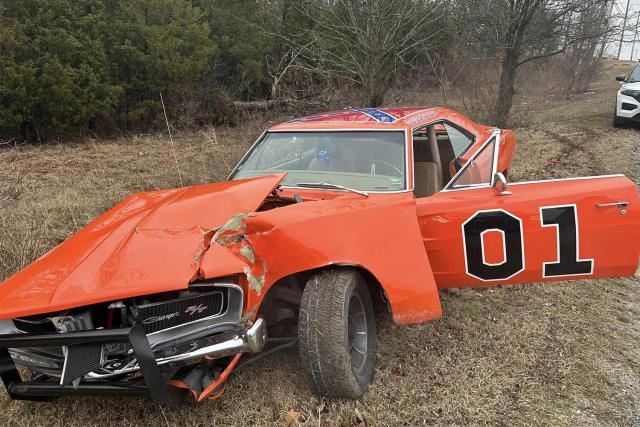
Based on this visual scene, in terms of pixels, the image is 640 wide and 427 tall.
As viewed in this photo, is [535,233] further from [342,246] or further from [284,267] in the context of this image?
[284,267]

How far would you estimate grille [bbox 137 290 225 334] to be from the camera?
243cm

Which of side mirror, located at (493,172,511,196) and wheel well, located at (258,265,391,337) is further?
side mirror, located at (493,172,511,196)

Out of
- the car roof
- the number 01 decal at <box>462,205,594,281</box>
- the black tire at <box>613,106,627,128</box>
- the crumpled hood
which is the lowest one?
the black tire at <box>613,106,627,128</box>

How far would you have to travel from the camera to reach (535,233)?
3148mm

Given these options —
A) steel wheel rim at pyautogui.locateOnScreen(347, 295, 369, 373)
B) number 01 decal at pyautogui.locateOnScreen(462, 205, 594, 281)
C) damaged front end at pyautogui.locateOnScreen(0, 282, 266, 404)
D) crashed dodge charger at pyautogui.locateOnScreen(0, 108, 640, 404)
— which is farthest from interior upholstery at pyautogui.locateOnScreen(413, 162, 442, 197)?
damaged front end at pyautogui.locateOnScreen(0, 282, 266, 404)

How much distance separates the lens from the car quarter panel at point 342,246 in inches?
101

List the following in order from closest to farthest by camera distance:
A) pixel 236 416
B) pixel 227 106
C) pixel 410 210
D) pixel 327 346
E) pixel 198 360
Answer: pixel 198 360 < pixel 327 346 < pixel 236 416 < pixel 410 210 < pixel 227 106

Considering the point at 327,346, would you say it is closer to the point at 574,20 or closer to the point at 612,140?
the point at 612,140

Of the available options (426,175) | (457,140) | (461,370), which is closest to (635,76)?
(457,140)

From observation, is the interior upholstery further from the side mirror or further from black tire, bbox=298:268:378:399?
black tire, bbox=298:268:378:399

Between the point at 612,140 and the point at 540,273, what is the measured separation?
29.9 feet

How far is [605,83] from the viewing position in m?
27.9

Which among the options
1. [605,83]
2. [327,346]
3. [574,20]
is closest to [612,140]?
[574,20]

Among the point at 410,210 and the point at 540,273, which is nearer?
the point at 410,210
